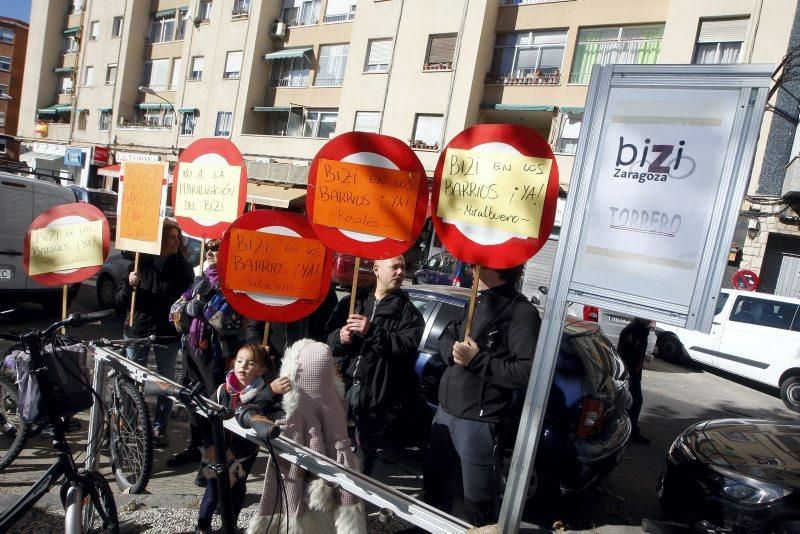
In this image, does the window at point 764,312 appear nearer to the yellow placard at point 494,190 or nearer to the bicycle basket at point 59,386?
the yellow placard at point 494,190

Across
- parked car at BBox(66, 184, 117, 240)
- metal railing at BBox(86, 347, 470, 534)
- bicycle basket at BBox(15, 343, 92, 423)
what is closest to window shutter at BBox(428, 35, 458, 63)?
parked car at BBox(66, 184, 117, 240)

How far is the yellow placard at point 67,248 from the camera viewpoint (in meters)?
3.57

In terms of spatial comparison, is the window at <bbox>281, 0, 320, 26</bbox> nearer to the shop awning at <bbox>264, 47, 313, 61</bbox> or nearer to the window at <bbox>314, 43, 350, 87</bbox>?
the shop awning at <bbox>264, 47, 313, 61</bbox>

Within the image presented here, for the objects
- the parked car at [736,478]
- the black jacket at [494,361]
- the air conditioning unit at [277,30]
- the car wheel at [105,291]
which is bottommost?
the car wheel at [105,291]

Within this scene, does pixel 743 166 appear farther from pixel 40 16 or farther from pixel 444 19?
pixel 40 16

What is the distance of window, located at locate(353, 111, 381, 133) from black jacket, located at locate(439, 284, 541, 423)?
20.0 m

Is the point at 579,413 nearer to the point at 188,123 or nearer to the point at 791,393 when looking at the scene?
the point at 791,393

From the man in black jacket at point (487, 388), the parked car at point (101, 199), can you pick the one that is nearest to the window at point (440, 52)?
the parked car at point (101, 199)

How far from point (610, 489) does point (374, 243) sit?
3.58 meters

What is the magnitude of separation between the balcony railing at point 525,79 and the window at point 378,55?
15.1ft

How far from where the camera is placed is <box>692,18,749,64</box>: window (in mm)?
15078

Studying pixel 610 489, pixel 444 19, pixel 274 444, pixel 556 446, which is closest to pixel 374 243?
pixel 274 444

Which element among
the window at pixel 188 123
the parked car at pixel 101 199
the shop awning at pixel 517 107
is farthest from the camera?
the window at pixel 188 123

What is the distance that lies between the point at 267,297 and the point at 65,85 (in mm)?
44358
